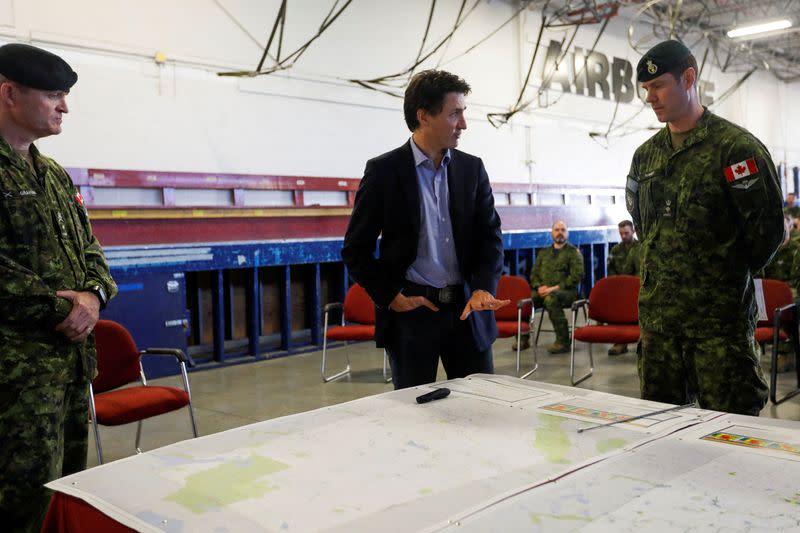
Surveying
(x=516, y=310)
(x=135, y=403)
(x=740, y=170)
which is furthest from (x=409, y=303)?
(x=516, y=310)

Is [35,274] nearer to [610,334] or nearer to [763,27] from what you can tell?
[610,334]

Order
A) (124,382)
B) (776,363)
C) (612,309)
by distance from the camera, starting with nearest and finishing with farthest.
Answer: (124,382)
(776,363)
(612,309)

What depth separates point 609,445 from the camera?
4.23ft

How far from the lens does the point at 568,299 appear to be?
20.5 ft

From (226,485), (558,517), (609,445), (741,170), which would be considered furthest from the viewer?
(741,170)

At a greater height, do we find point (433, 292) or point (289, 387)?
point (433, 292)

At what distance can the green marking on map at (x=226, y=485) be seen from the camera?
1072 millimetres

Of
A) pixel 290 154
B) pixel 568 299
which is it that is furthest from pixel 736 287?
pixel 290 154

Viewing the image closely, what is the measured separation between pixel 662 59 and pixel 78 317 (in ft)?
5.81

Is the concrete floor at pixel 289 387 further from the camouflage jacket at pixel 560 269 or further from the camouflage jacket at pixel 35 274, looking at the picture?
the camouflage jacket at pixel 35 274

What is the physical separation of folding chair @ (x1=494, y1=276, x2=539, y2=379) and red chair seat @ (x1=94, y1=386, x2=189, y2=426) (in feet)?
8.40

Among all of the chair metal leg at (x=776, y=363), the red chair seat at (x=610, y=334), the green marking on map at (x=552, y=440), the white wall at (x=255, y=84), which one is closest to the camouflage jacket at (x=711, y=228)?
the green marking on map at (x=552, y=440)

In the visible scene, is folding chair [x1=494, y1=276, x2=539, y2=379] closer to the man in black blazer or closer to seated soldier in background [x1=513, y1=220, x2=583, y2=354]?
seated soldier in background [x1=513, y1=220, x2=583, y2=354]

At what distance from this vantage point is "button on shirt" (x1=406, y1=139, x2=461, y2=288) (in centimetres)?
216
